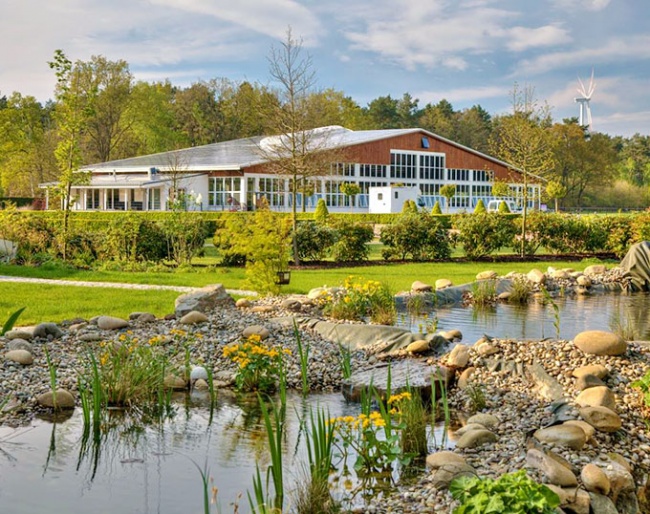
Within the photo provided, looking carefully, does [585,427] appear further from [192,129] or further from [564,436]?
[192,129]

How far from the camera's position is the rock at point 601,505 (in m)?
4.54

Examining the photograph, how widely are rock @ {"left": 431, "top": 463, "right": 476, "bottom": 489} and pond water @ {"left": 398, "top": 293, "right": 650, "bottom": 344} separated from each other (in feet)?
13.2

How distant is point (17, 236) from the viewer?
56.0ft

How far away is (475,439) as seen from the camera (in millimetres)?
5465

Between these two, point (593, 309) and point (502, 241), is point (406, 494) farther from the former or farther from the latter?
point (502, 241)

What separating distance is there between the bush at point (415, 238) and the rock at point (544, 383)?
12.1m

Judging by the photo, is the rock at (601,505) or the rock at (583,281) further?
the rock at (583,281)

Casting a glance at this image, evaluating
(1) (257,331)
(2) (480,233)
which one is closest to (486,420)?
(1) (257,331)

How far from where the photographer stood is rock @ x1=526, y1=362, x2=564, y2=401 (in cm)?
643

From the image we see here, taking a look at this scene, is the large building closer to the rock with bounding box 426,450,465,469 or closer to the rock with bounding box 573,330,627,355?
the rock with bounding box 573,330,627,355

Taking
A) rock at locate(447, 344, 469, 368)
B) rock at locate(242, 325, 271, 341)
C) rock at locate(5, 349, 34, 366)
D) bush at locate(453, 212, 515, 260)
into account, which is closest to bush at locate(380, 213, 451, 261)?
bush at locate(453, 212, 515, 260)

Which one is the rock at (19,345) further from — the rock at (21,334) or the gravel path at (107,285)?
the gravel path at (107,285)

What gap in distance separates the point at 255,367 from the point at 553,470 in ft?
10.2

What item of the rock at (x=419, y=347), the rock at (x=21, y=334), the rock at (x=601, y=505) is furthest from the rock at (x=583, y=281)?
the rock at (x=601, y=505)
